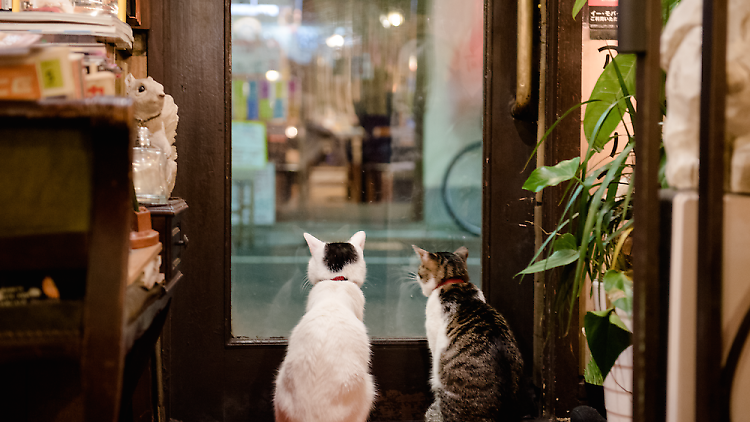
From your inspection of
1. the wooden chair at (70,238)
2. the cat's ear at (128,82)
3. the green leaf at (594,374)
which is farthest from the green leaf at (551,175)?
the cat's ear at (128,82)

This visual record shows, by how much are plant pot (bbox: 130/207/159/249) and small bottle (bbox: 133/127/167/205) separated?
229 mm

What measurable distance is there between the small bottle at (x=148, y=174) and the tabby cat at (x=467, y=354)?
91 cm

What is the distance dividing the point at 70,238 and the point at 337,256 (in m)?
0.90

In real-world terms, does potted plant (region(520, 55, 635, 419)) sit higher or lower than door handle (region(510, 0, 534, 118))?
lower

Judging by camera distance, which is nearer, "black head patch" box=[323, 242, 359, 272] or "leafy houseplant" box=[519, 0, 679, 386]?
"leafy houseplant" box=[519, 0, 679, 386]

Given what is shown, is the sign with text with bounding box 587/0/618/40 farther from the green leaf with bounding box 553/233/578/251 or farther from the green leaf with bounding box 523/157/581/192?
the green leaf with bounding box 553/233/578/251

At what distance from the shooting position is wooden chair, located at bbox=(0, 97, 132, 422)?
2.02 feet

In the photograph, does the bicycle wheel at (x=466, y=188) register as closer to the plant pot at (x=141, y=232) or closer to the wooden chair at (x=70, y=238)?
the plant pot at (x=141, y=232)

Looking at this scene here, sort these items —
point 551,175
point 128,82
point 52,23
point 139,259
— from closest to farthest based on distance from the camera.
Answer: point 139,259 → point 52,23 → point 551,175 → point 128,82

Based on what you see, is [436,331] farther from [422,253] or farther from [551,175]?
[551,175]

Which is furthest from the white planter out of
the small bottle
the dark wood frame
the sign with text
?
the dark wood frame

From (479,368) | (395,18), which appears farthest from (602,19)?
(479,368)

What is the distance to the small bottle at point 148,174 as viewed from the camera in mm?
1160

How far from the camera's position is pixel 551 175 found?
1171mm
